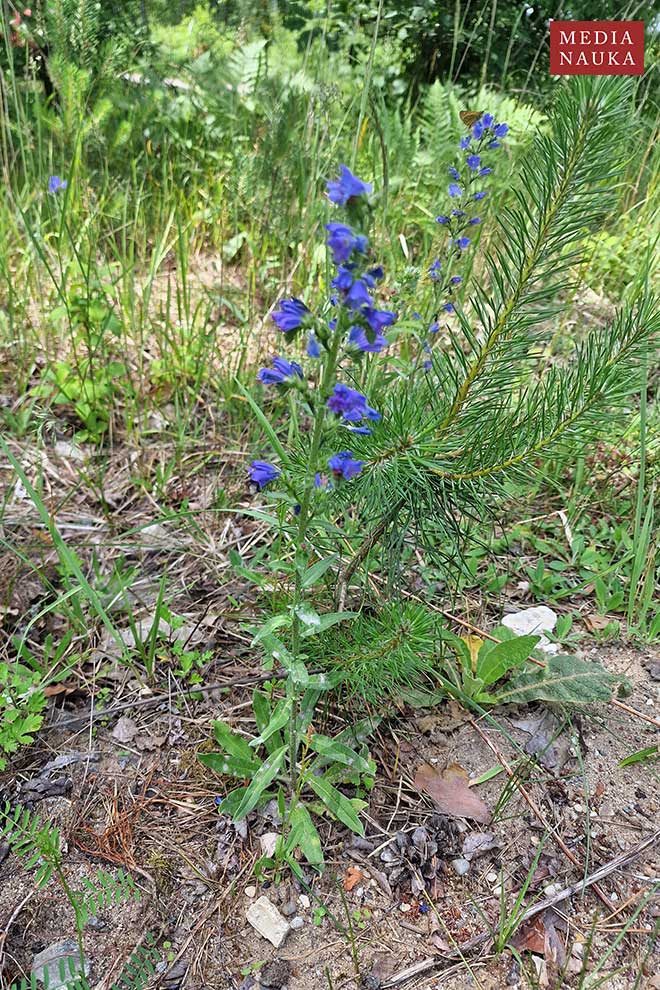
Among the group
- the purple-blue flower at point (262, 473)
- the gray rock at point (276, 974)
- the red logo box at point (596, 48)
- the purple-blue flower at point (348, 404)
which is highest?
the red logo box at point (596, 48)

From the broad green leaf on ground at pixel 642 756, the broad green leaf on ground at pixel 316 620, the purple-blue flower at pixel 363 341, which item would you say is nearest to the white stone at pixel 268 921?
the broad green leaf on ground at pixel 316 620

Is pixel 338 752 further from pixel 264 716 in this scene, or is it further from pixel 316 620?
pixel 316 620

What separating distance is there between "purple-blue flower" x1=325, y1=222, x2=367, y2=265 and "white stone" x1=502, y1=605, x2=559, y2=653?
1.48m

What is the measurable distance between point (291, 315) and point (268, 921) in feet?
4.95

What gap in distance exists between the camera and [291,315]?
4.44ft

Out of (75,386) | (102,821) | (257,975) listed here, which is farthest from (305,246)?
(257,975)

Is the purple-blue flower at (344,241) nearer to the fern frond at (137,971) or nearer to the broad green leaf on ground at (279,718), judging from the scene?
the broad green leaf on ground at (279,718)

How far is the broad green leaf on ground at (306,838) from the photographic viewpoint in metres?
1.74

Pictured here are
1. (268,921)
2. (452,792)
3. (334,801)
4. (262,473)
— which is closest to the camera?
(262,473)

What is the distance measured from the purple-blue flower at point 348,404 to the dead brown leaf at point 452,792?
117 cm

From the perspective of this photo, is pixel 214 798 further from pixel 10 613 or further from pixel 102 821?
pixel 10 613

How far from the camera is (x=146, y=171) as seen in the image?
4.21 meters

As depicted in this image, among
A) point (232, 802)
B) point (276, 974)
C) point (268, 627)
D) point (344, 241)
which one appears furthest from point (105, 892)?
point (344, 241)

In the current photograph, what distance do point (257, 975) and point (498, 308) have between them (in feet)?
5.71
